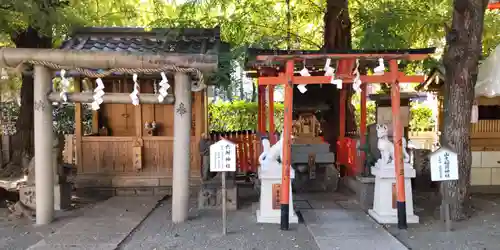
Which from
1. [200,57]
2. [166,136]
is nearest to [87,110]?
[166,136]

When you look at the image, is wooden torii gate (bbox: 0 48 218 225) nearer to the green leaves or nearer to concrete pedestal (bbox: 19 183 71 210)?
concrete pedestal (bbox: 19 183 71 210)

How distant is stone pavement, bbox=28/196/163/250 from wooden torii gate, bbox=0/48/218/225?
0.79 m

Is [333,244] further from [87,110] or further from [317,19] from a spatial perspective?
[87,110]

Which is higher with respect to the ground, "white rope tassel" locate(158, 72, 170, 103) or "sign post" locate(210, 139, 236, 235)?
"white rope tassel" locate(158, 72, 170, 103)

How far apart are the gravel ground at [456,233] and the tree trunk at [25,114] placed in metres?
8.71

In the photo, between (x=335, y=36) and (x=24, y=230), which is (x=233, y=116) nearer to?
(x=335, y=36)

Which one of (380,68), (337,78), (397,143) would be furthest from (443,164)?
(337,78)

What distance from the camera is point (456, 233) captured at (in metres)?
7.10

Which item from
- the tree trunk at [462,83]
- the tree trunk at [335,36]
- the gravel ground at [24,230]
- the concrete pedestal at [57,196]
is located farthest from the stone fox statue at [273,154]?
the tree trunk at [335,36]

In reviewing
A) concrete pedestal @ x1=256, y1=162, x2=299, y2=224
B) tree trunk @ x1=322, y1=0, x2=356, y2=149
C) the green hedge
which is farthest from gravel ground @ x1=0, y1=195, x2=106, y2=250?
the green hedge

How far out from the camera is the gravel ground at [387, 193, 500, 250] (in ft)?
21.2

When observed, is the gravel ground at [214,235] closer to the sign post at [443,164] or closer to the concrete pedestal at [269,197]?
the concrete pedestal at [269,197]

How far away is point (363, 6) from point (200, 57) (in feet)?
21.7

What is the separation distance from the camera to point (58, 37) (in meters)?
11.4
